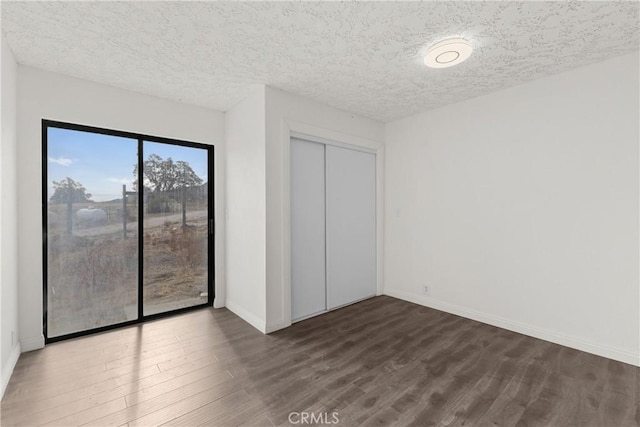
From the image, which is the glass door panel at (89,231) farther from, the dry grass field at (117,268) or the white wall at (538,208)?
the white wall at (538,208)

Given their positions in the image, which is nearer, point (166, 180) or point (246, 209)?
point (246, 209)

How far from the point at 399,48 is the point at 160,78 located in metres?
2.37

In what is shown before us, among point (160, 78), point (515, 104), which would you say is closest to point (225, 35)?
point (160, 78)

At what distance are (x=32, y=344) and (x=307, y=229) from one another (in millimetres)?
2899

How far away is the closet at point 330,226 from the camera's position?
3.47 m

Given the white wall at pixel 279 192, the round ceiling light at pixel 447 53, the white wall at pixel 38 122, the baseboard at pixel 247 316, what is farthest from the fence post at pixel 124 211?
the round ceiling light at pixel 447 53

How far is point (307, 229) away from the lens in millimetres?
3557

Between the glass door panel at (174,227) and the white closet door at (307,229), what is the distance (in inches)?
52.5

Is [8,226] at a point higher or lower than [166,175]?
lower

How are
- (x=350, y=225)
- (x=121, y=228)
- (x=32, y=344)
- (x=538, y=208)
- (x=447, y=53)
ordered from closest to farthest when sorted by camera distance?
(x=447, y=53)
(x=32, y=344)
(x=538, y=208)
(x=121, y=228)
(x=350, y=225)

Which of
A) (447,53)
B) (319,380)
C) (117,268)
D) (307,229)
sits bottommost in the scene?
(319,380)

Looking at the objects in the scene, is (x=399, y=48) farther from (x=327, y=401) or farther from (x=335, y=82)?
(x=327, y=401)

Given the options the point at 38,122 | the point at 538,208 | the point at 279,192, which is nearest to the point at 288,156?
the point at 279,192

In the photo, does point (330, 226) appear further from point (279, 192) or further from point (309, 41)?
point (309, 41)
